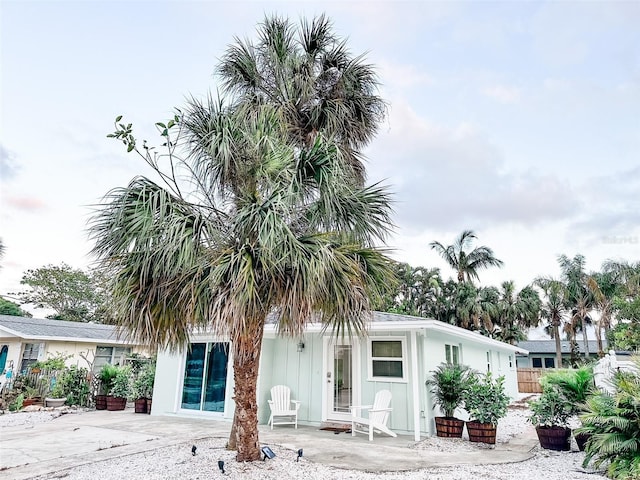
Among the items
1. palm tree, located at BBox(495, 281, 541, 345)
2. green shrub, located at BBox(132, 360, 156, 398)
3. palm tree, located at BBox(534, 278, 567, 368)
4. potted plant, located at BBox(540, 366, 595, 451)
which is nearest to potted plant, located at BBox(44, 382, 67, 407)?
green shrub, located at BBox(132, 360, 156, 398)

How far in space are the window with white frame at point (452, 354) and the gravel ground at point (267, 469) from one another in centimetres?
328

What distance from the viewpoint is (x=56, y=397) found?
12.4 metres

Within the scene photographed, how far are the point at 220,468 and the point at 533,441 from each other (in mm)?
6575

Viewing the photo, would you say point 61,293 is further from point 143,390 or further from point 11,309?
point 143,390

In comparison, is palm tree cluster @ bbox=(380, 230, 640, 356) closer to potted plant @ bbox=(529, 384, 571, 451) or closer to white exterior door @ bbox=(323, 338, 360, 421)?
white exterior door @ bbox=(323, 338, 360, 421)

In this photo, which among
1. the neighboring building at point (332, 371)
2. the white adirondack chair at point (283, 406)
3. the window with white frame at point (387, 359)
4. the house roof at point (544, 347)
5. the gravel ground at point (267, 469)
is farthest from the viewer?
the house roof at point (544, 347)

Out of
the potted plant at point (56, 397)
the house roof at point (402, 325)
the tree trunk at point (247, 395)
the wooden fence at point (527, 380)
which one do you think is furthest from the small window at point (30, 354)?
the wooden fence at point (527, 380)

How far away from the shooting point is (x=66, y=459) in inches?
241

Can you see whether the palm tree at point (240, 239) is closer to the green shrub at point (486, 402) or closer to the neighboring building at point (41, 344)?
the green shrub at point (486, 402)

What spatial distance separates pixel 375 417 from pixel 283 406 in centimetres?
237

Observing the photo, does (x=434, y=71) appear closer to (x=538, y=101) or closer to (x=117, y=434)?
(x=538, y=101)

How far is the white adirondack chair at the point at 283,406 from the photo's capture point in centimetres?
895

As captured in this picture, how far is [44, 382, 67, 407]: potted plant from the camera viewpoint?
12.1 m

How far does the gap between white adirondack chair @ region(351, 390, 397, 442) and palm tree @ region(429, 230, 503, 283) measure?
65.0ft
